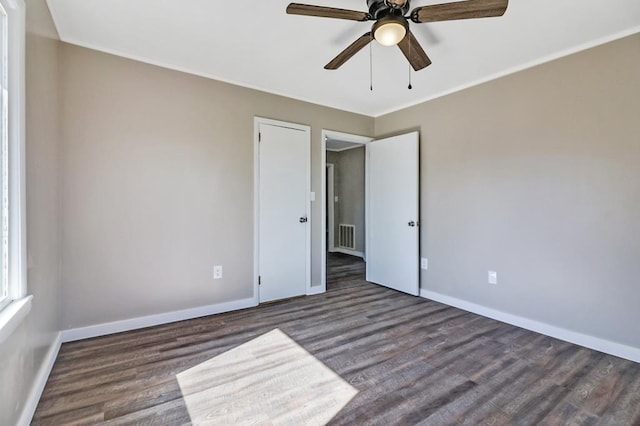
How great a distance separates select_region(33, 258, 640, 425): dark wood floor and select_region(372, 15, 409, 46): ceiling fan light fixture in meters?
2.10

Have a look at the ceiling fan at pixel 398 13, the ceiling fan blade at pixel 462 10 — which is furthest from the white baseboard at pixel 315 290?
the ceiling fan blade at pixel 462 10

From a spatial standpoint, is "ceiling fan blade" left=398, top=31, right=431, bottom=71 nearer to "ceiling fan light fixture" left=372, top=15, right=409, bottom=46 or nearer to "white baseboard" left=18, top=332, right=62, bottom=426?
Result: "ceiling fan light fixture" left=372, top=15, right=409, bottom=46

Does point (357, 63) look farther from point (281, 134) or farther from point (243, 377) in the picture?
point (243, 377)

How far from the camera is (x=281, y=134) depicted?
11.4 ft

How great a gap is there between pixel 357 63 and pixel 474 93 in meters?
1.33

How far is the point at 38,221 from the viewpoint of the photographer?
1772 mm

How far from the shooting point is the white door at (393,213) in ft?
12.0

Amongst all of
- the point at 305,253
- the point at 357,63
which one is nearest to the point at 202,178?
the point at 305,253

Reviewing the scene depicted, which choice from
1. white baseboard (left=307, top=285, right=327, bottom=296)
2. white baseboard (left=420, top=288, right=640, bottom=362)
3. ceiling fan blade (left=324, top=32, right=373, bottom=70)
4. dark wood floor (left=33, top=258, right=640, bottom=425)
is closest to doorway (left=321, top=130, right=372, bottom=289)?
white baseboard (left=307, top=285, right=327, bottom=296)

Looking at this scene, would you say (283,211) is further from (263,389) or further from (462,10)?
(462,10)

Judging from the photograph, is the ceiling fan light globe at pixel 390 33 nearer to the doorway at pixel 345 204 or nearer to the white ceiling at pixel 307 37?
the white ceiling at pixel 307 37

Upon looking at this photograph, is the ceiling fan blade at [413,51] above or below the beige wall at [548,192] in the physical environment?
above

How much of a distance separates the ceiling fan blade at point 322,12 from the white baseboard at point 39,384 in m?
2.45

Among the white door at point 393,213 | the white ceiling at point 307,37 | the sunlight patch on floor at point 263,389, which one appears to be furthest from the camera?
the white door at point 393,213
